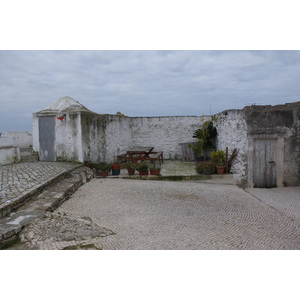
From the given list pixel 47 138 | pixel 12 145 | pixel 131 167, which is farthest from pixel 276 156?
pixel 12 145

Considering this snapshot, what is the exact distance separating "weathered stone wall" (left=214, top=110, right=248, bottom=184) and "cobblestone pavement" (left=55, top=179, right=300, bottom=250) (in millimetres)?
1167

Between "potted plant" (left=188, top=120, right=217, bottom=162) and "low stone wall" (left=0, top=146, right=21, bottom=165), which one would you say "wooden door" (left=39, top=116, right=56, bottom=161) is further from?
"potted plant" (left=188, top=120, right=217, bottom=162)

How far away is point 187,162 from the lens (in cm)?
1327

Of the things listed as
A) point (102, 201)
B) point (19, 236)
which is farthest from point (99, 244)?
point (102, 201)

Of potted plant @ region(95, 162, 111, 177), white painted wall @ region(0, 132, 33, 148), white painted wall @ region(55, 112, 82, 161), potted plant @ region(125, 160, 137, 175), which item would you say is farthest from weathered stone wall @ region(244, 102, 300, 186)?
white painted wall @ region(0, 132, 33, 148)

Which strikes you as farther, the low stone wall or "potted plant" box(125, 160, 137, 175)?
the low stone wall

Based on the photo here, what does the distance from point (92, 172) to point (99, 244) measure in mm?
6033

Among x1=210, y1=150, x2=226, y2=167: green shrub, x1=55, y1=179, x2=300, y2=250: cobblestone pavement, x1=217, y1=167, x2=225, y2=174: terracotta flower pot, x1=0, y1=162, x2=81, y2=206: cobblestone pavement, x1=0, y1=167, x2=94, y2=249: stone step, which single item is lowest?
x1=55, y1=179, x2=300, y2=250: cobblestone pavement

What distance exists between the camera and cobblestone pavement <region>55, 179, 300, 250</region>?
4164mm

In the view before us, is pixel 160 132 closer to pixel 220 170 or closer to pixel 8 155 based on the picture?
pixel 220 170

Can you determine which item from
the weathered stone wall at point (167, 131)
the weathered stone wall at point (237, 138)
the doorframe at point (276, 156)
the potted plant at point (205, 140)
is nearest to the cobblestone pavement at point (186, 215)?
the doorframe at point (276, 156)

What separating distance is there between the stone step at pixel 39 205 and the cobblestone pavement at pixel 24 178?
0.28 m

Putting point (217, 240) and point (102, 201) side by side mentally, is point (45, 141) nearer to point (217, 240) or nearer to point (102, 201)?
point (102, 201)

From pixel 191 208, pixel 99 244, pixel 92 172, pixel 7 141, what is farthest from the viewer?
pixel 7 141
